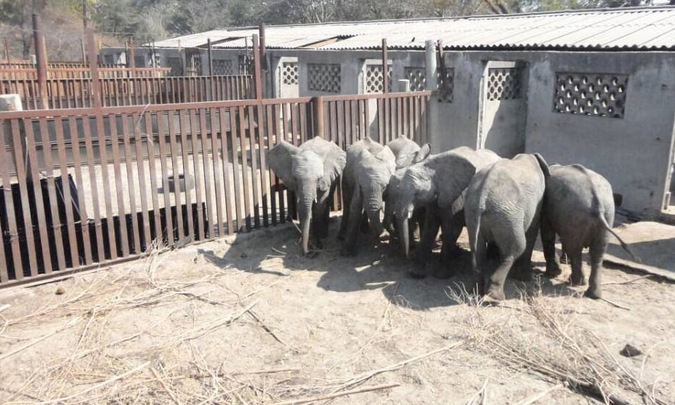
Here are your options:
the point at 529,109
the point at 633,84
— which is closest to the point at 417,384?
the point at 633,84

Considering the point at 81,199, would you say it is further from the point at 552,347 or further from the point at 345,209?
the point at 552,347

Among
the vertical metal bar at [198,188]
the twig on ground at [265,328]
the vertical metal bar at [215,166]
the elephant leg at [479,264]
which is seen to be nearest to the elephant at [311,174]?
the vertical metal bar at [215,166]

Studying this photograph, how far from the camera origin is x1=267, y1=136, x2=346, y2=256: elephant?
6629mm

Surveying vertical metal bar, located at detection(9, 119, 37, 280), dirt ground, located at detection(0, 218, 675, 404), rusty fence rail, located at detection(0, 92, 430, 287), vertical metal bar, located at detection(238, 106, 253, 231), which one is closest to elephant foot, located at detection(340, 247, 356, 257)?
dirt ground, located at detection(0, 218, 675, 404)

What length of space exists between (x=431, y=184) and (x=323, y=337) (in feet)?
6.67

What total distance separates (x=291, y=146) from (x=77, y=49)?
37758 millimetres

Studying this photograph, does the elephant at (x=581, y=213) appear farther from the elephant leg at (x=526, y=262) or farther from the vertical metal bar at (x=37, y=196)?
the vertical metal bar at (x=37, y=196)

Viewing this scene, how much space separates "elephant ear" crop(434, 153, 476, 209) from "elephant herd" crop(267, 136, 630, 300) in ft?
0.03

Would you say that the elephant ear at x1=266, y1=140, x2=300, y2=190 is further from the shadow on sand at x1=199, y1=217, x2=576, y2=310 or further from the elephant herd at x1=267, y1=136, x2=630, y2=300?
the shadow on sand at x1=199, y1=217, x2=576, y2=310

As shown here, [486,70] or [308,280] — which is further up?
[486,70]

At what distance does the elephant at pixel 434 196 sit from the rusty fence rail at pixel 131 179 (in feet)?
7.06

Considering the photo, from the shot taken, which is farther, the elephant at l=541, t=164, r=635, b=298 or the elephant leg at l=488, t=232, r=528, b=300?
the elephant at l=541, t=164, r=635, b=298

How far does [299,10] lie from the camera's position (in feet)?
136

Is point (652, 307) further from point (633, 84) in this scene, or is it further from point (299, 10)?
point (299, 10)
